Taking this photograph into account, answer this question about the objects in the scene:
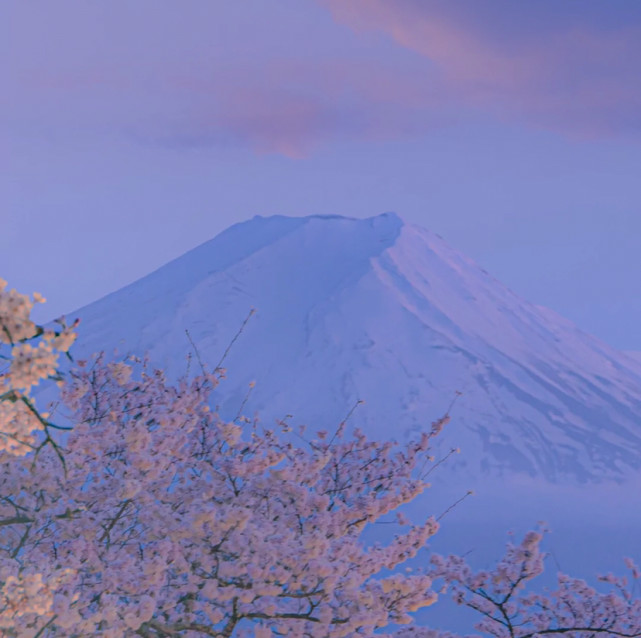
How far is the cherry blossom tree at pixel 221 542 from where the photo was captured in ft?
25.3

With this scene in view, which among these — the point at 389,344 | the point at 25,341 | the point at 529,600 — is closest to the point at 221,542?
the point at 529,600

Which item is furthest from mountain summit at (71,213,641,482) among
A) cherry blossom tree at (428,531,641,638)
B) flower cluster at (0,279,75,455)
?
flower cluster at (0,279,75,455)

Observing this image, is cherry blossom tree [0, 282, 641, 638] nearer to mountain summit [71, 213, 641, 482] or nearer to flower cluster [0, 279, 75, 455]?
flower cluster [0, 279, 75, 455]

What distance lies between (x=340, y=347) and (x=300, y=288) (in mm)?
8530

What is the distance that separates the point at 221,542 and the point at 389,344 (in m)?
58.1

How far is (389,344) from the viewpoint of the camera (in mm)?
65812

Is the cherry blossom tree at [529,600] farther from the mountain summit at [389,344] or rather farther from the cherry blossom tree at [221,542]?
the mountain summit at [389,344]

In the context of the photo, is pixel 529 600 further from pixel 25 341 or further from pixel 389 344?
pixel 389 344

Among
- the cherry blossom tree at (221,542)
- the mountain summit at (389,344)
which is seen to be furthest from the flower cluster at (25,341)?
the mountain summit at (389,344)

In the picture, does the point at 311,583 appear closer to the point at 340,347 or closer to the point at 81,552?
the point at 81,552

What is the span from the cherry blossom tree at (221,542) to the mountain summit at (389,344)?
48.6m

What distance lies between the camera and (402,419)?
60750 millimetres

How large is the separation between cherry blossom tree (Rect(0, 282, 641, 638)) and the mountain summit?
48.6 metres

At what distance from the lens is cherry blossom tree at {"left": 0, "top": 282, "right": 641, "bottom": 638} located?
304 inches
